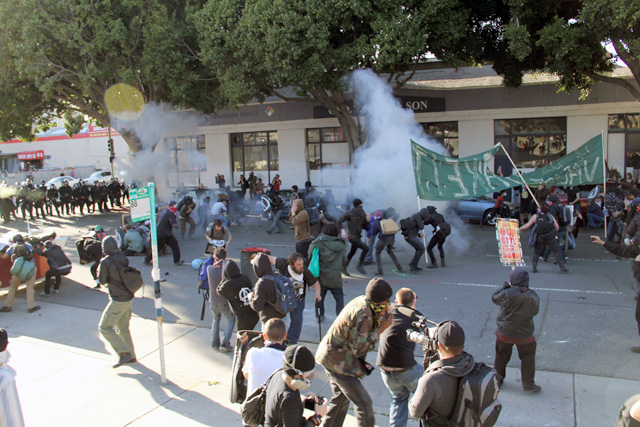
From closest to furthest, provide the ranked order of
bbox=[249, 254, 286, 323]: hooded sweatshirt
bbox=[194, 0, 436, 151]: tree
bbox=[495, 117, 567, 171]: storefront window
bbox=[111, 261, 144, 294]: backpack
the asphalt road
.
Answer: bbox=[249, 254, 286, 323]: hooded sweatshirt, bbox=[111, 261, 144, 294]: backpack, the asphalt road, bbox=[194, 0, 436, 151]: tree, bbox=[495, 117, 567, 171]: storefront window

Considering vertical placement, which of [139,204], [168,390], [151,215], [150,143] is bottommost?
[168,390]

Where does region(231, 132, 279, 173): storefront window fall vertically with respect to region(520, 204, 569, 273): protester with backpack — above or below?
above

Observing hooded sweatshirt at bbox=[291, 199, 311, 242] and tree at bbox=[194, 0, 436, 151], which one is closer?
hooded sweatshirt at bbox=[291, 199, 311, 242]

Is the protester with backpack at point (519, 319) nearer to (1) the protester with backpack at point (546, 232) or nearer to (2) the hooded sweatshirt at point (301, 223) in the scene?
(2) the hooded sweatshirt at point (301, 223)

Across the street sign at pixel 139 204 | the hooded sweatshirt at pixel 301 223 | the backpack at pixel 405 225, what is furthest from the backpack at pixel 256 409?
the backpack at pixel 405 225

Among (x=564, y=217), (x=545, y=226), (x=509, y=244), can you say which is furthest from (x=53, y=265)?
(x=564, y=217)

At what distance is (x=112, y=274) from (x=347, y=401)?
3.58m

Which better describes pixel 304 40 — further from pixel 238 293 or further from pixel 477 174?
pixel 238 293

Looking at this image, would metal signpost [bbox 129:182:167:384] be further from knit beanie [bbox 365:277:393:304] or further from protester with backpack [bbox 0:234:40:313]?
protester with backpack [bbox 0:234:40:313]

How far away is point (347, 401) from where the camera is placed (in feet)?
13.1

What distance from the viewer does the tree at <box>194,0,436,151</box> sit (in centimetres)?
1452

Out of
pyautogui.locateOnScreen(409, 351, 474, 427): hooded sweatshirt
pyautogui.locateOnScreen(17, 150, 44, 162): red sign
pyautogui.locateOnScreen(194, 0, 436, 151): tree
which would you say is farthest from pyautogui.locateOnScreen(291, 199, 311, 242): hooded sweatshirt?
pyautogui.locateOnScreen(17, 150, 44, 162): red sign

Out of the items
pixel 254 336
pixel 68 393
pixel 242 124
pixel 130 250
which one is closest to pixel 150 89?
pixel 242 124

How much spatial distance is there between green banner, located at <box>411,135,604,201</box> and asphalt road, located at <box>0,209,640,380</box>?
1674mm
